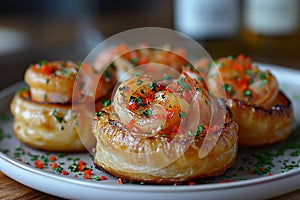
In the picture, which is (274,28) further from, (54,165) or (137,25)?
(54,165)

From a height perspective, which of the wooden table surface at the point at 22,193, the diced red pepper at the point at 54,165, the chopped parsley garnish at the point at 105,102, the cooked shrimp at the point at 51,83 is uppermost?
the cooked shrimp at the point at 51,83

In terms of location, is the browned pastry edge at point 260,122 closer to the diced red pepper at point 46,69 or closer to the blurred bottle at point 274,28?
the diced red pepper at point 46,69

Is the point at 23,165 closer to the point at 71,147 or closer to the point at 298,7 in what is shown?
the point at 71,147

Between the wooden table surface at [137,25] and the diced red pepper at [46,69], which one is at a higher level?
the diced red pepper at [46,69]

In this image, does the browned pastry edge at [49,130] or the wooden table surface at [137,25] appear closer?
the browned pastry edge at [49,130]

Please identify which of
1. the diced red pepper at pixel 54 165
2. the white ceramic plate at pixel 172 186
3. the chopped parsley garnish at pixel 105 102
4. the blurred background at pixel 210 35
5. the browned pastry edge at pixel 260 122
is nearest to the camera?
the white ceramic plate at pixel 172 186

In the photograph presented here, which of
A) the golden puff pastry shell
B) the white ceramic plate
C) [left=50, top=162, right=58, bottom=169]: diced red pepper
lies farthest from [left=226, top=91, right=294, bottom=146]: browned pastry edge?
[left=50, top=162, right=58, bottom=169]: diced red pepper

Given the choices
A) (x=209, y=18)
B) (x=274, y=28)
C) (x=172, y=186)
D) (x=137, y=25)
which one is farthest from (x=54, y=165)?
(x=137, y=25)

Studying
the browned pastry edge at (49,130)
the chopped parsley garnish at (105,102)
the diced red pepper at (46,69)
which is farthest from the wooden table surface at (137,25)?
the chopped parsley garnish at (105,102)
